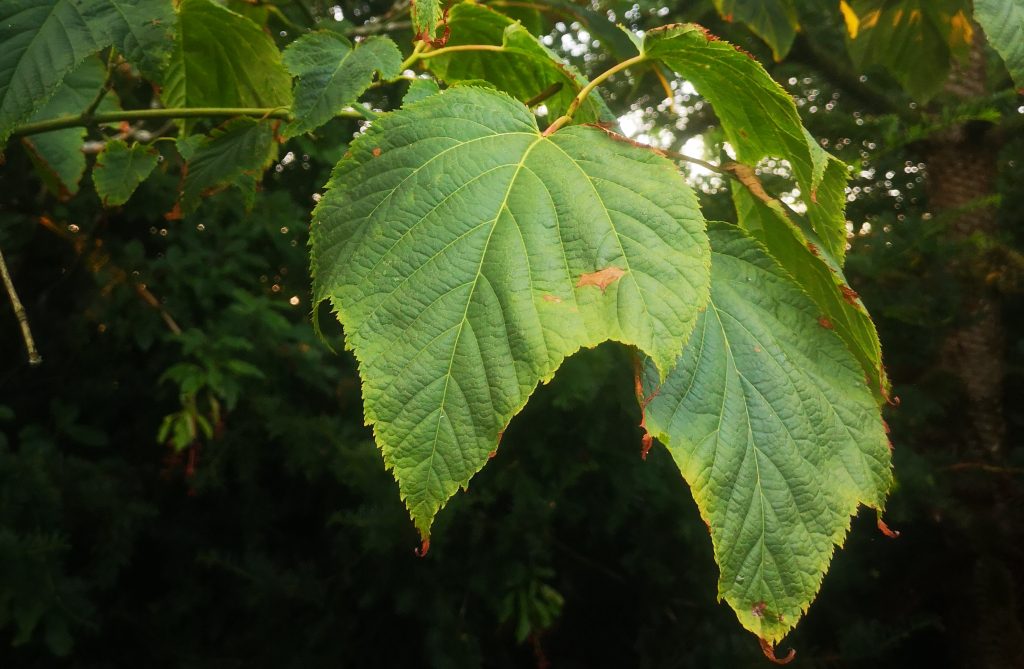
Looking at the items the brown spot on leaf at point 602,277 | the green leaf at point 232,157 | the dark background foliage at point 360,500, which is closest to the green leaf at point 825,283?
the brown spot on leaf at point 602,277

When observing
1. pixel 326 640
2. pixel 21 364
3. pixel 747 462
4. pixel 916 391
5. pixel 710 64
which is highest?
pixel 710 64

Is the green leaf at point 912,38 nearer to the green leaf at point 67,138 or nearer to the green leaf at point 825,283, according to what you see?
the green leaf at point 825,283

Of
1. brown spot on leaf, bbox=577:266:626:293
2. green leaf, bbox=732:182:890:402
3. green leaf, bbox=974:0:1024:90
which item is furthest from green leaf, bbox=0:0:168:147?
green leaf, bbox=974:0:1024:90

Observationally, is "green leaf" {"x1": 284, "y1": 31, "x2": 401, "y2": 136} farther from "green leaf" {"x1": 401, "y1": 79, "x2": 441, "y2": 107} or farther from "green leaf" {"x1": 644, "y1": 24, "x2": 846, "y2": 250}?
"green leaf" {"x1": 644, "y1": 24, "x2": 846, "y2": 250}

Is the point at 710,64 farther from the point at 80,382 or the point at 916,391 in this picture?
the point at 80,382

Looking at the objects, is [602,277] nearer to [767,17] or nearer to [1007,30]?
[1007,30]

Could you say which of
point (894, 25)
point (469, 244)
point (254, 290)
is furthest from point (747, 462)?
point (254, 290)
